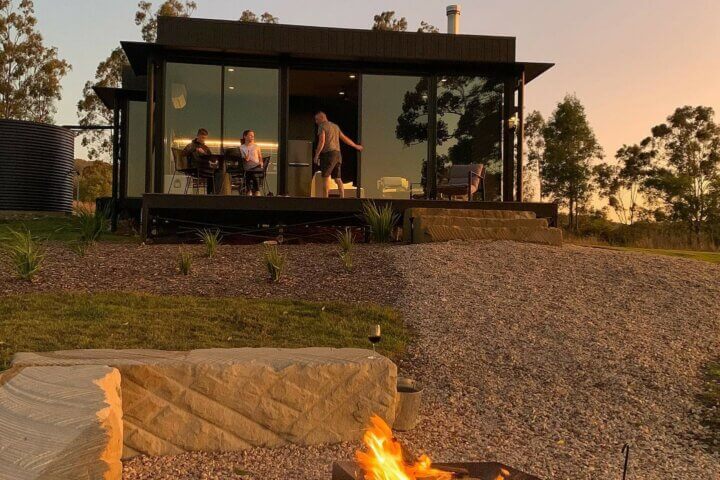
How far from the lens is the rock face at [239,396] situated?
2.92 metres

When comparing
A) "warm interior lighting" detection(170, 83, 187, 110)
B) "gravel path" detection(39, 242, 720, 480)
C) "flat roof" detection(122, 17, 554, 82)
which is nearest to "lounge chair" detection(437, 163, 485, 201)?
"flat roof" detection(122, 17, 554, 82)

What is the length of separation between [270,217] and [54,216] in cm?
686

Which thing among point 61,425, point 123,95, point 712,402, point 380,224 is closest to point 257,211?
point 380,224

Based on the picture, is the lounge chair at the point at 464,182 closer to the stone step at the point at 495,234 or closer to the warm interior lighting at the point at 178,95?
the stone step at the point at 495,234

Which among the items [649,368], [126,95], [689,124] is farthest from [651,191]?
[649,368]

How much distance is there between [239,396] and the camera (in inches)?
119

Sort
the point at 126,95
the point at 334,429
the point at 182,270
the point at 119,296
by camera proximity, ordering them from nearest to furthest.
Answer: the point at 334,429
the point at 119,296
the point at 182,270
the point at 126,95

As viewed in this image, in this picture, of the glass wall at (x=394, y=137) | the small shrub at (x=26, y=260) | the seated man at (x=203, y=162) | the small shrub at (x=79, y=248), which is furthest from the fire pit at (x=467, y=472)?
the glass wall at (x=394, y=137)

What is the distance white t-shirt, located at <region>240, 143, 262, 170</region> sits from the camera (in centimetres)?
891

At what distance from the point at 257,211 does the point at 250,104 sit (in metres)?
2.09

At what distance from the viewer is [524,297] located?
582 centimetres

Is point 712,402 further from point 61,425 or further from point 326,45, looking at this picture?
point 326,45

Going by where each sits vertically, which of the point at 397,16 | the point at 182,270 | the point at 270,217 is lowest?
the point at 182,270

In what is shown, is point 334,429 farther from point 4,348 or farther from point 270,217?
point 270,217
